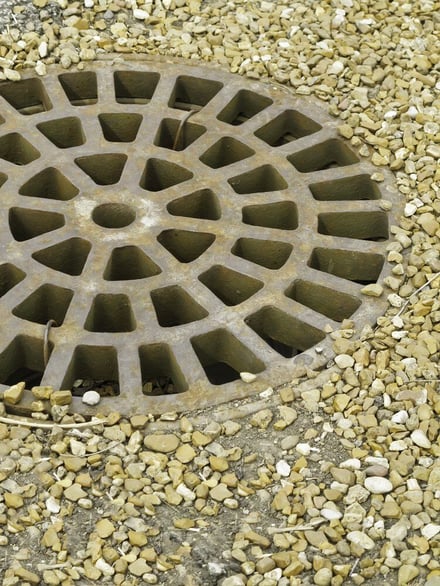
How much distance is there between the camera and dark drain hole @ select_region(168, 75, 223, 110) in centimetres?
397

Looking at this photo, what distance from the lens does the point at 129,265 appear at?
3322 mm

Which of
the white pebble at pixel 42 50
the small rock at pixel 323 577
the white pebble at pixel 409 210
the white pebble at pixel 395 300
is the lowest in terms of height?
the small rock at pixel 323 577

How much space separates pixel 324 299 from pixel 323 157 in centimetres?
72

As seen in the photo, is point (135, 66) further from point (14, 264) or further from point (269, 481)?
point (269, 481)

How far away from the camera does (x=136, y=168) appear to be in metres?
3.55

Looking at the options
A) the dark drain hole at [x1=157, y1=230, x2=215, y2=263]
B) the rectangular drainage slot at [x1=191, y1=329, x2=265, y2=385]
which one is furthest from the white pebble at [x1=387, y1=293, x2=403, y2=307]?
the dark drain hole at [x1=157, y1=230, x2=215, y2=263]

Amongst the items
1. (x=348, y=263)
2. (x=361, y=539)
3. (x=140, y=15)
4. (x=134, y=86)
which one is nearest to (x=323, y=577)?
(x=361, y=539)

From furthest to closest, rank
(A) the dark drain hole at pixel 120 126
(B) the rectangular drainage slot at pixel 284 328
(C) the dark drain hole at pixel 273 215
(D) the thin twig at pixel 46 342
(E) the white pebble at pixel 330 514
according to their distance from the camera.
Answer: (A) the dark drain hole at pixel 120 126, (C) the dark drain hole at pixel 273 215, (B) the rectangular drainage slot at pixel 284 328, (D) the thin twig at pixel 46 342, (E) the white pebble at pixel 330 514

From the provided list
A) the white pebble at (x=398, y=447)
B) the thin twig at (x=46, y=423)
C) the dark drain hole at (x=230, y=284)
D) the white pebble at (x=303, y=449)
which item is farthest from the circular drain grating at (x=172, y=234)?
the white pebble at (x=398, y=447)

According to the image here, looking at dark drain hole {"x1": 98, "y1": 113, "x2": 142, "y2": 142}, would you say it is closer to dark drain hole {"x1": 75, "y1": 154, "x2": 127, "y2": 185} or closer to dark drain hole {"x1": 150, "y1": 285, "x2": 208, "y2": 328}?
dark drain hole {"x1": 75, "y1": 154, "x2": 127, "y2": 185}

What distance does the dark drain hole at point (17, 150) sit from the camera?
3.66 meters

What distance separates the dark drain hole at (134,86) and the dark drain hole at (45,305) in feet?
3.64

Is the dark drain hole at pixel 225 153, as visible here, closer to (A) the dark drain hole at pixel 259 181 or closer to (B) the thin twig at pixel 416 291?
(A) the dark drain hole at pixel 259 181

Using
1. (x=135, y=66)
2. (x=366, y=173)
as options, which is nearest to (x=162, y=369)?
(x=366, y=173)
